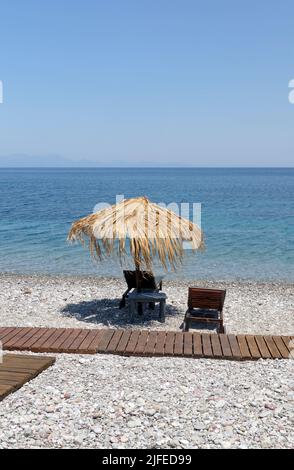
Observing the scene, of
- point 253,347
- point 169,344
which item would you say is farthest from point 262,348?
point 169,344

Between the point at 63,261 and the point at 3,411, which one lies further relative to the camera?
the point at 63,261

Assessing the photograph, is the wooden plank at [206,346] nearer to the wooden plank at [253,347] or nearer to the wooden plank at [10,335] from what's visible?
the wooden plank at [253,347]

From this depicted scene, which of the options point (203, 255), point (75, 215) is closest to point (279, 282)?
point (203, 255)

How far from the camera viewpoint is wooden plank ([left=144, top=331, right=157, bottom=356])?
6.73 metres

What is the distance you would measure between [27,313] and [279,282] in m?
8.63

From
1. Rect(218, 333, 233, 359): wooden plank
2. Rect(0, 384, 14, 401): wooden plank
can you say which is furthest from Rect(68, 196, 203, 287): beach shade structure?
Rect(0, 384, 14, 401): wooden plank

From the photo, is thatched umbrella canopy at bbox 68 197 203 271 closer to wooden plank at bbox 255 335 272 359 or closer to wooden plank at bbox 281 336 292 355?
wooden plank at bbox 255 335 272 359

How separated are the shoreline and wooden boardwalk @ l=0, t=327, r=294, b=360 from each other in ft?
6.28

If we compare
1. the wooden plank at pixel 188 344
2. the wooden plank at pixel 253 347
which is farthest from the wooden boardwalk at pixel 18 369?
the wooden plank at pixel 253 347

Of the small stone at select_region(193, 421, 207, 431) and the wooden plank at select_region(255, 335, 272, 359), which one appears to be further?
the wooden plank at select_region(255, 335, 272, 359)

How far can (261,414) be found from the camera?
475cm

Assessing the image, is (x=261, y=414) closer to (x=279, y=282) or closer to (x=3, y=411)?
(x=3, y=411)

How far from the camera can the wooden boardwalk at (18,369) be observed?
5.24 m

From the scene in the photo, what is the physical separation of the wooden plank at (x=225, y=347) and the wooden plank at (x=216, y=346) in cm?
5
